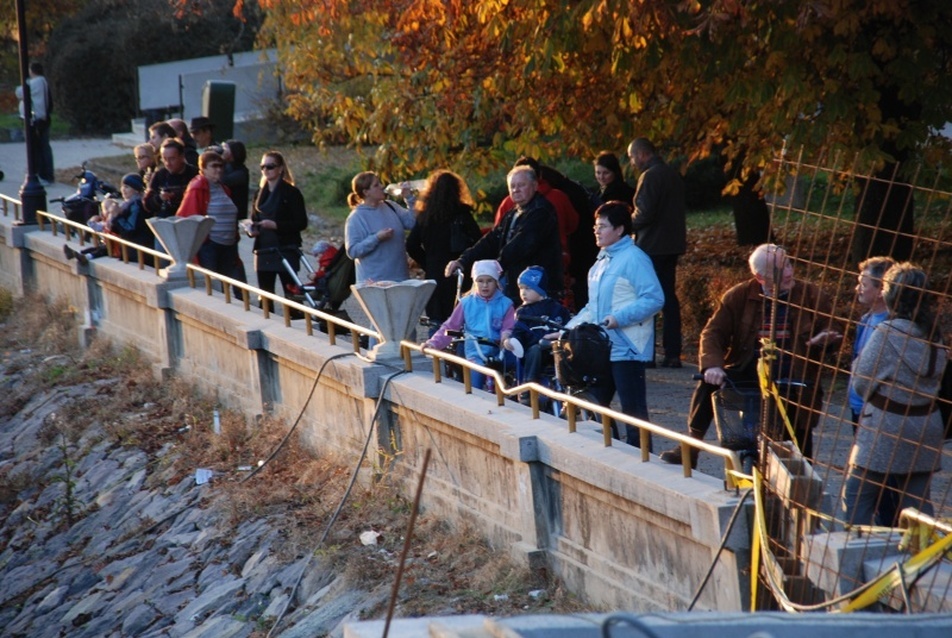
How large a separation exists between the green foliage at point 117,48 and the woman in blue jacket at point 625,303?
2386 cm

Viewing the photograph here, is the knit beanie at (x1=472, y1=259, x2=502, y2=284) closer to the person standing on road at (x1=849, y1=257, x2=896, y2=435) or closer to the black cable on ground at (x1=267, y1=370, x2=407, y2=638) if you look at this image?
the black cable on ground at (x1=267, y1=370, x2=407, y2=638)

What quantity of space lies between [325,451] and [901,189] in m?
5.34

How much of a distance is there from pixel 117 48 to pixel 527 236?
23.9 metres

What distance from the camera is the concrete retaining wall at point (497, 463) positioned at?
6.49m

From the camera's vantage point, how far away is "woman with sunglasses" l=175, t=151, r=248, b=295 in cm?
1261

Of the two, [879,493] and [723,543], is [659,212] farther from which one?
[723,543]

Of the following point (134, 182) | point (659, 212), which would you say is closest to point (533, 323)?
point (659, 212)

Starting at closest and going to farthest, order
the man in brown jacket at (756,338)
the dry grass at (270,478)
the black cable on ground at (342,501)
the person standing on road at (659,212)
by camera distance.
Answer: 1. the man in brown jacket at (756,338)
2. the dry grass at (270,478)
3. the black cable on ground at (342,501)
4. the person standing on road at (659,212)

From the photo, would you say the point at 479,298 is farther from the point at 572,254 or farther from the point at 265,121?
the point at 265,121

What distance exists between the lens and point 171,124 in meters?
14.2

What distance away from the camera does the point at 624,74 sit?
11789 mm

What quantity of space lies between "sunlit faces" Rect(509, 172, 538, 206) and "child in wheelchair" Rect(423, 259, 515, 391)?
0.61 metres

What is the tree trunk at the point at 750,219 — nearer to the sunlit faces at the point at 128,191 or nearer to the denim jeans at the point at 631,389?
the sunlit faces at the point at 128,191

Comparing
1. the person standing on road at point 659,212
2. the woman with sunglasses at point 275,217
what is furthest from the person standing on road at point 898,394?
the woman with sunglasses at point 275,217
